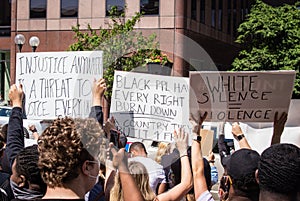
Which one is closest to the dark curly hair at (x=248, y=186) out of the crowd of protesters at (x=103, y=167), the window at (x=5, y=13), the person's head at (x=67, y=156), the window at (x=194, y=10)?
the crowd of protesters at (x=103, y=167)

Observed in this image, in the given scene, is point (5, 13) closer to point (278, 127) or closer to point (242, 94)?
point (242, 94)

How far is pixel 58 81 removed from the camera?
5.14m

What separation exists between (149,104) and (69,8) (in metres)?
27.9

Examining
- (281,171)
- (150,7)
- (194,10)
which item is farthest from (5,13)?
(281,171)

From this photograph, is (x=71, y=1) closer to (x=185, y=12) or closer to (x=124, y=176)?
(x=185, y=12)

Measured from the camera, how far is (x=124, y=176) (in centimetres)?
330

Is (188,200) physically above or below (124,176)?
below

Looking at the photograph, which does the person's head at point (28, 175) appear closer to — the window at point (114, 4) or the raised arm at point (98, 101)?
the raised arm at point (98, 101)

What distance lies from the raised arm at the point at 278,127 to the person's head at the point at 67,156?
69.0 inches

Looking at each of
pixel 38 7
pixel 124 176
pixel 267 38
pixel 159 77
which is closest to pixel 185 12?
pixel 267 38

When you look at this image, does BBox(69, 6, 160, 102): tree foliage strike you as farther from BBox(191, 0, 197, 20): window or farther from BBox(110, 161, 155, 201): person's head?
BBox(191, 0, 197, 20): window

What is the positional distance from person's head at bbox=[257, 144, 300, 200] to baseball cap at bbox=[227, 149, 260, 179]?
0.57 m

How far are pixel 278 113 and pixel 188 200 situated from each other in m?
1.02

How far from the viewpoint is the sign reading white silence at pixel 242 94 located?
180 inches
